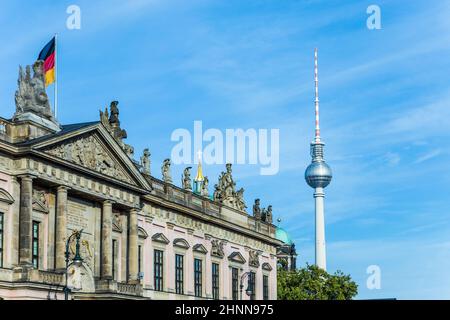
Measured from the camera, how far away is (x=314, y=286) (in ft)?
362

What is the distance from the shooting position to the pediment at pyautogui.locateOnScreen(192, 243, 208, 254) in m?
74.2

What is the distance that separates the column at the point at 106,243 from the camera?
59781mm

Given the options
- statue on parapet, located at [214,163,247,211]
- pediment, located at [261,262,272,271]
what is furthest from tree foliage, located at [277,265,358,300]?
statue on parapet, located at [214,163,247,211]

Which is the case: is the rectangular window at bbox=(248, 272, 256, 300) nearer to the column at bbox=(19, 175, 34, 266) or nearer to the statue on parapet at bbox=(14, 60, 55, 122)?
the statue on parapet at bbox=(14, 60, 55, 122)

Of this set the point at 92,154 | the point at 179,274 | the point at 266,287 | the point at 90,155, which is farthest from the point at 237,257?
the point at 90,155

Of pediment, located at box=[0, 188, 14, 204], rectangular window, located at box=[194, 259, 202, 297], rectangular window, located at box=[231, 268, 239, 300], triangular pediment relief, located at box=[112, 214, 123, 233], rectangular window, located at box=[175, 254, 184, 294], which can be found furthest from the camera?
rectangular window, located at box=[231, 268, 239, 300]

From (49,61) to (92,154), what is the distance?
646 cm

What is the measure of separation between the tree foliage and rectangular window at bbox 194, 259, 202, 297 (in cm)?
3424

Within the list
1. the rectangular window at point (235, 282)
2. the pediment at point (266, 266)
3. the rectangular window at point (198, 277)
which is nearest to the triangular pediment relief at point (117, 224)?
the rectangular window at point (198, 277)

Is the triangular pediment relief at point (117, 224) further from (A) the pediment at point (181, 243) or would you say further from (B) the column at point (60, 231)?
(A) the pediment at point (181, 243)

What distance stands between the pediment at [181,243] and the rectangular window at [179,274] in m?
0.79

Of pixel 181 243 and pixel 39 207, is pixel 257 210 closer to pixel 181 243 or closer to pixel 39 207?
pixel 181 243

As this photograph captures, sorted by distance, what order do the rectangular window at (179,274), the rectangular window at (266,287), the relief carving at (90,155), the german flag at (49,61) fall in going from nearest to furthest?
the relief carving at (90,155), the german flag at (49,61), the rectangular window at (179,274), the rectangular window at (266,287)

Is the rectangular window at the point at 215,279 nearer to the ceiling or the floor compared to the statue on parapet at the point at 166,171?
nearer to the floor
